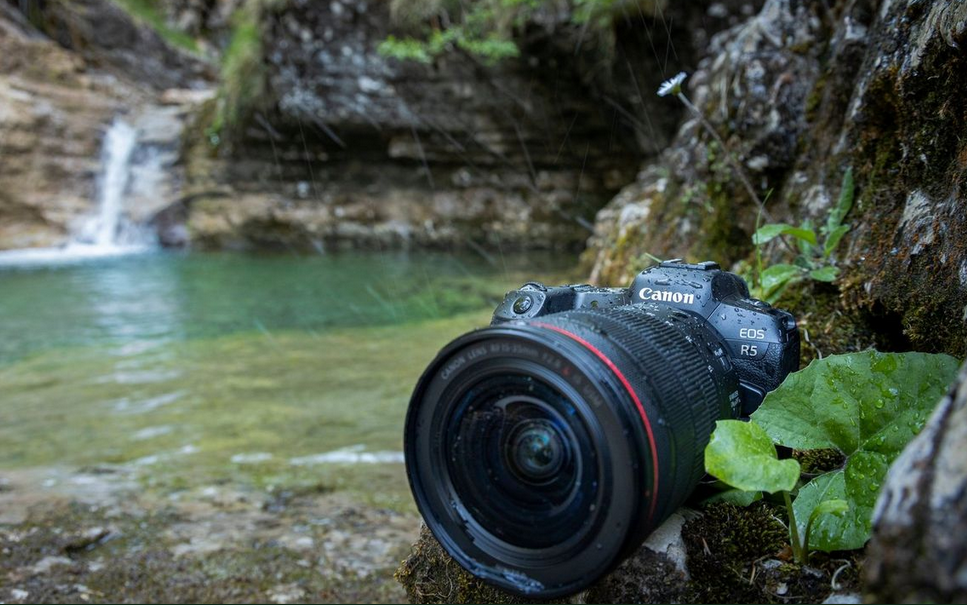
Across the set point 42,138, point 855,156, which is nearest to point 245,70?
point 42,138

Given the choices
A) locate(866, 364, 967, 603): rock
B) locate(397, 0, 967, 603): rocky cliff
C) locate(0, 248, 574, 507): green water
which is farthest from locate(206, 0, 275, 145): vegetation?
locate(866, 364, 967, 603): rock

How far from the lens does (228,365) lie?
520cm

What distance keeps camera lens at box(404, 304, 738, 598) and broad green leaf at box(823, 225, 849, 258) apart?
1.15 m

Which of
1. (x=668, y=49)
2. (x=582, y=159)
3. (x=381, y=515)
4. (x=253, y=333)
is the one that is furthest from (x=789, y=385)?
(x=582, y=159)

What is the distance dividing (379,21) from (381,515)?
28.2ft

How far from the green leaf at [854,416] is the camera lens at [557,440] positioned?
0.49ft

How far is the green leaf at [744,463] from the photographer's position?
1.26 meters

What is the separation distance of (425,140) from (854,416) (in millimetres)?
9887

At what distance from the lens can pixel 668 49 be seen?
8.21m

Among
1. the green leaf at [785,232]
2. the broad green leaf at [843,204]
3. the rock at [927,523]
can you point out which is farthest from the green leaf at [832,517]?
the broad green leaf at [843,204]

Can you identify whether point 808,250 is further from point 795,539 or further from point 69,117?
point 69,117

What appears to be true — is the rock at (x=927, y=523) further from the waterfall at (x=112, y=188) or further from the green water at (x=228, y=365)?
the waterfall at (x=112, y=188)

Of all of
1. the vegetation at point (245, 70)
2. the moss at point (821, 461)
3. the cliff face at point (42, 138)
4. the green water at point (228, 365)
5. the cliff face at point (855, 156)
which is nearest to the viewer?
the moss at point (821, 461)

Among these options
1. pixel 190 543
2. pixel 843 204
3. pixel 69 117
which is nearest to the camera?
pixel 843 204
